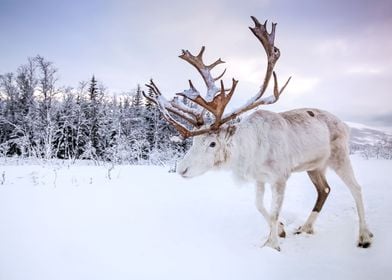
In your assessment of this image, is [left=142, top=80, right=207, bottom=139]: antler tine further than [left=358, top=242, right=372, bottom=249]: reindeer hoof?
Yes

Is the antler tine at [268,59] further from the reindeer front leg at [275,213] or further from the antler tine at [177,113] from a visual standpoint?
the reindeer front leg at [275,213]

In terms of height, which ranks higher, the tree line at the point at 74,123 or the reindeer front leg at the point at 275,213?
the tree line at the point at 74,123

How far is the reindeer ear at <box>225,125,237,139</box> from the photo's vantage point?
12.4 feet

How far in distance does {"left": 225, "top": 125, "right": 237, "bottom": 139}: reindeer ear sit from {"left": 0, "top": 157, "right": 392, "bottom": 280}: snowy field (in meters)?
1.20

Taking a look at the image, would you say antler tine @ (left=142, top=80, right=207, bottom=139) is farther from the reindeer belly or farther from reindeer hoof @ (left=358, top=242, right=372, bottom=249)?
reindeer hoof @ (left=358, top=242, right=372, bottom=249)

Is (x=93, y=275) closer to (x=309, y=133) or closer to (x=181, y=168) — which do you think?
(x=181, y=168)

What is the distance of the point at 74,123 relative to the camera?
2928 cm

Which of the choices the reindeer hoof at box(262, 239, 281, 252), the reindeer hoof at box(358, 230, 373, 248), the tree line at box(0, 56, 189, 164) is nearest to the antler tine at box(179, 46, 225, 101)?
the reindeer hoof at box(262, 239, 281, 252)

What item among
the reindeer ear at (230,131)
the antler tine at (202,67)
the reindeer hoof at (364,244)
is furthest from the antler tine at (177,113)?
the reindeer hoof at (364,244)

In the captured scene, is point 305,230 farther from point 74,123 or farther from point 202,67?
point 74,123

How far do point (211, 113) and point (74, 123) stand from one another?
2806 cm

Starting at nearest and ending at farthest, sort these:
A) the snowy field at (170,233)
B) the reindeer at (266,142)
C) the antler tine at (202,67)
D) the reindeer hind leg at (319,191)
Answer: the snowy field at (170,233) → the reindeer at (266,142) → the reindeer hind leg at (319,191) → the antler tine at (202,67)

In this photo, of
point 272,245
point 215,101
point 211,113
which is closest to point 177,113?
point 211,113

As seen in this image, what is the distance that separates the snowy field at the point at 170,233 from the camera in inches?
100
